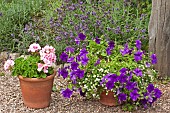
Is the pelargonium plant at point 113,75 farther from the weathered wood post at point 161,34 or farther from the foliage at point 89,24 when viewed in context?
the foliage at point 89,24

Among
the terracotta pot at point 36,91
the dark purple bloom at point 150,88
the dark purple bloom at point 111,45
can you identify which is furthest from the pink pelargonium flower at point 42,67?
the dark purple bloom at point 150,88

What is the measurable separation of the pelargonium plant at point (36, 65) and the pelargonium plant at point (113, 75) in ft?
0.67

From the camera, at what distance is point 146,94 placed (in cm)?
427

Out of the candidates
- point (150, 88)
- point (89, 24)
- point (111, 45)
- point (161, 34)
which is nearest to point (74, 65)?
point (111, 45)

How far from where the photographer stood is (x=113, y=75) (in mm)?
4117

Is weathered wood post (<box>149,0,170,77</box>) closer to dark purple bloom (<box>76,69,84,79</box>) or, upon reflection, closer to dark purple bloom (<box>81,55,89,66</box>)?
dark purple bloom (<box>81,55,89,66</box>)

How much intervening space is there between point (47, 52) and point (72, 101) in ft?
2.41

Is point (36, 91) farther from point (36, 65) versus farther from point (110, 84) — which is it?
point (110, 84)

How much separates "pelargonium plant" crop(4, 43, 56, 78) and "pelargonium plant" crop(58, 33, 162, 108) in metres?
0.20

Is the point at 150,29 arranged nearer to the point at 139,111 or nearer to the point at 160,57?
the point at 160,57

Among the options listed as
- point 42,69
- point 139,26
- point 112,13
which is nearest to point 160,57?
point 139,26

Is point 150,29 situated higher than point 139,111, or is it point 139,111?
point 150,29

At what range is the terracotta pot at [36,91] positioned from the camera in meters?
4.33

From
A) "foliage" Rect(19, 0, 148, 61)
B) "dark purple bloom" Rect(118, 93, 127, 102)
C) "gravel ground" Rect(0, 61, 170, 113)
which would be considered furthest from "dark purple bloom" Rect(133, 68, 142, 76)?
"foliage" Rect(19, 0, 148, 61)
